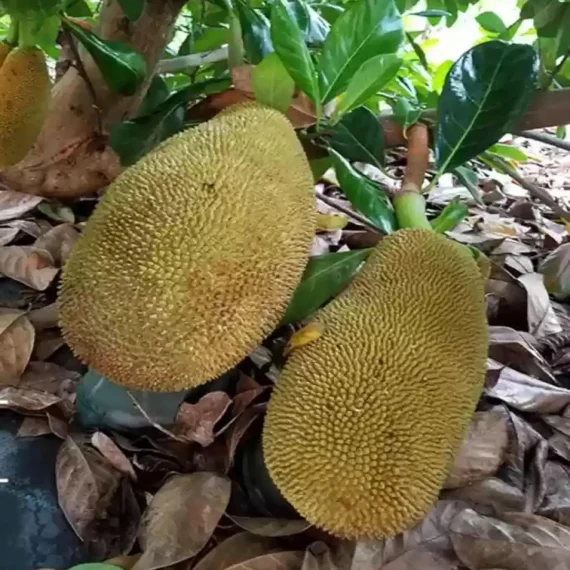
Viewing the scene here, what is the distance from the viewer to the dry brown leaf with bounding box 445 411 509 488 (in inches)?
32.1

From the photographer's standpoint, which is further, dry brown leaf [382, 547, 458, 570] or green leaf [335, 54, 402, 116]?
green leaf [335, 54, 402, 116]

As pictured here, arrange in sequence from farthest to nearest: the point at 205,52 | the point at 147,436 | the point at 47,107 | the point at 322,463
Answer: the point at 205,52
the point at 47,107
the point at 147,436
the point at 322,463

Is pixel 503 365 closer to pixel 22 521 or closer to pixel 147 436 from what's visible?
→ pixel 147 436

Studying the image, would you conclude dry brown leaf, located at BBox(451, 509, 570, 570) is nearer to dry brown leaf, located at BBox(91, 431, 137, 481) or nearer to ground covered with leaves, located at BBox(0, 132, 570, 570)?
ground covered with leaves, located at BBox(0, 132, 570, 570)

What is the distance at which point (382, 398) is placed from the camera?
2.12 ft

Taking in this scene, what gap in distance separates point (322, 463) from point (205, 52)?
826 millimetres

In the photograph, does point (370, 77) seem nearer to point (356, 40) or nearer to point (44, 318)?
point (356, 40)

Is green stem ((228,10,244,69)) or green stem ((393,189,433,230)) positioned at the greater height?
green stem ((228,10,244,69))

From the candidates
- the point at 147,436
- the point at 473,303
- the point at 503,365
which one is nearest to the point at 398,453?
the point at 473,303

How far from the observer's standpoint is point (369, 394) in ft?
2.13

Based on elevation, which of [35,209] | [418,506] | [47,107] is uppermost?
[47,107]

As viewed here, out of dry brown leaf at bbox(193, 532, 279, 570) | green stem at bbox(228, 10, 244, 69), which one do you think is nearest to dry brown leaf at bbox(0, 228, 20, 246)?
green stem at bbox(228, 10, 244, 69)

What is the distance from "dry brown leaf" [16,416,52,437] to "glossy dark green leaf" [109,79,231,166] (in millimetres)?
341

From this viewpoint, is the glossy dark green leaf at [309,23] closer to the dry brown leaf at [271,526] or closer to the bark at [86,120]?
the bark at [86,120]
